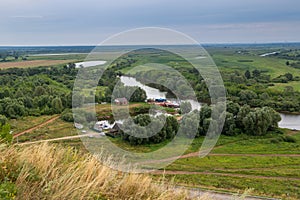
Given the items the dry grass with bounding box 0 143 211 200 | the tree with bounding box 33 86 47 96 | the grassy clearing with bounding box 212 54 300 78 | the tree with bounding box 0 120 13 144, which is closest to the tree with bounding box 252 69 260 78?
the grassy clearing with bounding box 212 54 300 78

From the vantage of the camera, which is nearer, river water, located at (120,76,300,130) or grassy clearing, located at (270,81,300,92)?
river water, located at (120,76,300,130)

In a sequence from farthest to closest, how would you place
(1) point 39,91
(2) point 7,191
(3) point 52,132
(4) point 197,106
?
1. (1) point 39,91
2. (3) point 52,132
3. (4) point 197,106
4. (2) point 7,191

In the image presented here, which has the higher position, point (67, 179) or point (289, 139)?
point (67, 179)

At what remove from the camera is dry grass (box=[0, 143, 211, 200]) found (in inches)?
119

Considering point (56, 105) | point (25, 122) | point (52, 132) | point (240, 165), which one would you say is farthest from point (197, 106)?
point (25, 122)

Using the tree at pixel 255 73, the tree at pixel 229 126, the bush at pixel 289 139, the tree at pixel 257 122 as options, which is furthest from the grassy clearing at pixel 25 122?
the tree at pixel 255 73

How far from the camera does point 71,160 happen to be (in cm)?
409

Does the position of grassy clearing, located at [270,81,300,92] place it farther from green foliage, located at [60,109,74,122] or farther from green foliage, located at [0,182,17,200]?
green foliage, located at [0,182,17,200]

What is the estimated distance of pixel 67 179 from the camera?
3.28 m

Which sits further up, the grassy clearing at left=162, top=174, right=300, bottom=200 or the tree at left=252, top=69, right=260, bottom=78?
the tree at left=252, top=69, right=260, bottom=78

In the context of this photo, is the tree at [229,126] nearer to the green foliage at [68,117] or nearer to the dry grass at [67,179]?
the green foliage at [68,117]

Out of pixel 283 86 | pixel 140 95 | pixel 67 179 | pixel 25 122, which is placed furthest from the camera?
pixel 283 86

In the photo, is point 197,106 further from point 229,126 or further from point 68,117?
point 68,117

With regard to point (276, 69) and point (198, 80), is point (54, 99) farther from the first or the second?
point (276, 69)
